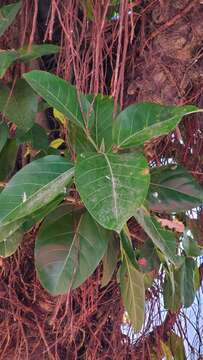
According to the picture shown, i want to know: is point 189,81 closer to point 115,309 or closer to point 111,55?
point 111,55

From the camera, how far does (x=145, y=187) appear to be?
583 mm

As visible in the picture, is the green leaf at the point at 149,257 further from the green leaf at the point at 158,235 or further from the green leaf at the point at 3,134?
the green leaf at the point at 3,134

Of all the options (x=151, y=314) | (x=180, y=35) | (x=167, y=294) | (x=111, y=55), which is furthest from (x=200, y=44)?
(x=151, y=314)

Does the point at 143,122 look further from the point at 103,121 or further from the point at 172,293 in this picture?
the point at 172,293

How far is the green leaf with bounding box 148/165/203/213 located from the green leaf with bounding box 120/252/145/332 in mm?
110

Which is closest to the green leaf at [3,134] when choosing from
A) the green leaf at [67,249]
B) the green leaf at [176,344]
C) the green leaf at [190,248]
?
the green leaf at [67,249]

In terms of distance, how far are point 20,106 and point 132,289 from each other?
0.33 m

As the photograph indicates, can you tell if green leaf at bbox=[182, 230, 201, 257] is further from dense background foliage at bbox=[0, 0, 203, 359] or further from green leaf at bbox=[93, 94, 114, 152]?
green leaf at bbox=[93, 94, 114, 152]

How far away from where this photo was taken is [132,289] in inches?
35.7

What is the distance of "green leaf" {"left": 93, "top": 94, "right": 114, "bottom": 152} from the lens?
711mm

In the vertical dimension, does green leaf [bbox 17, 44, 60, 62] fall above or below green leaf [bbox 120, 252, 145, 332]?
above

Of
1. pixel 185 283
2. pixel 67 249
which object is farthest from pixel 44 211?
pixel 185 283

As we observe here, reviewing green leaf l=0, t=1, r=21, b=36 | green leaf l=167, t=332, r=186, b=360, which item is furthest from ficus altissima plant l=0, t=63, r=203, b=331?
green leaf l=167, t=332, r=186, b=360

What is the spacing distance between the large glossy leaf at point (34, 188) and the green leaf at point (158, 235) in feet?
0.37
